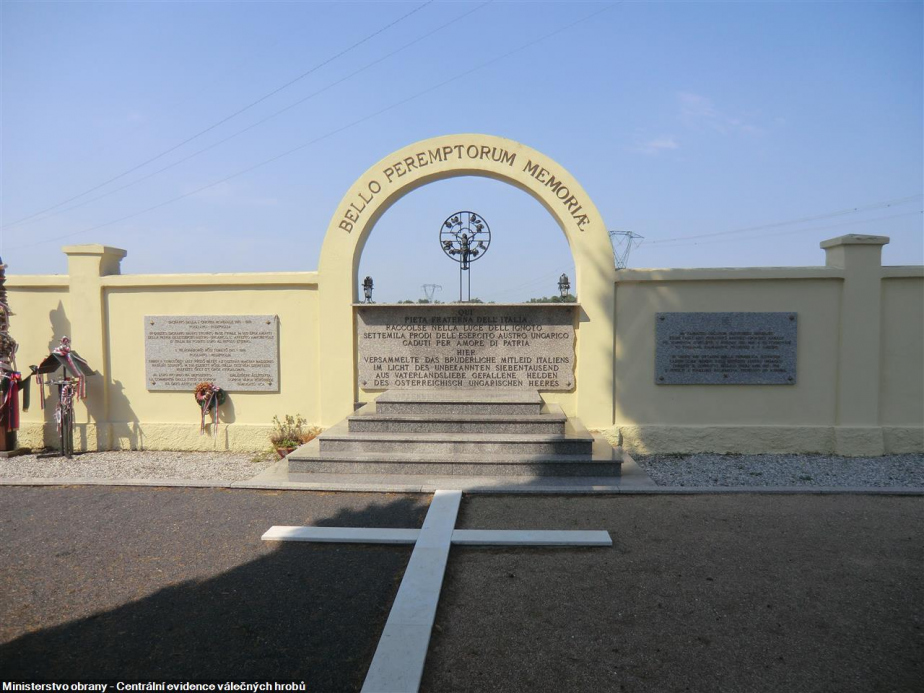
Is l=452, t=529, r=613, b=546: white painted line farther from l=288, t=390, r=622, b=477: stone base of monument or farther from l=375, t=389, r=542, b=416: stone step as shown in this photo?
l=375, t=389, r=542, b=416: stone step

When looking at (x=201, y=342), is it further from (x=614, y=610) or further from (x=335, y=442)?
(x=614, y=610)

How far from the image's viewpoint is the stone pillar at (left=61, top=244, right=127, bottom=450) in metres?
9.17

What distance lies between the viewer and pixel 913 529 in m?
5.43

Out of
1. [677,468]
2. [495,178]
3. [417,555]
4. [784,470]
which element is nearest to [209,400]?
[495,178]

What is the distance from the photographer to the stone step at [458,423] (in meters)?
7.57

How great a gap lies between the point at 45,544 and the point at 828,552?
602cm

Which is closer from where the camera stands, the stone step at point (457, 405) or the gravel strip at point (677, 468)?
the gravel strip at point (677, 468)

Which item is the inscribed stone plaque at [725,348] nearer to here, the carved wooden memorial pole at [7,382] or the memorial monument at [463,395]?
the memorial monument at [463,395]

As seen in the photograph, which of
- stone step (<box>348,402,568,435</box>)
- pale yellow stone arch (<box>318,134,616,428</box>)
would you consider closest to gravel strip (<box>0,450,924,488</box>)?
pale yellow stone arch (<box>318,134,616,428</box>)

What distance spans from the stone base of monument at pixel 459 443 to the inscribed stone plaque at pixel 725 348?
151 cm

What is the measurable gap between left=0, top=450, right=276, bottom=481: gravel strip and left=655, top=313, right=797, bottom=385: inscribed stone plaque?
17.7ft

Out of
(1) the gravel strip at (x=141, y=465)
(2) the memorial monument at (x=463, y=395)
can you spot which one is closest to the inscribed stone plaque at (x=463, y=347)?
(2) the memorial monument at (x=463, y=395)

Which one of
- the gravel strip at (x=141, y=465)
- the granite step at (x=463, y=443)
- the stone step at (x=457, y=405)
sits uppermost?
the stone step at (x=457, y=405)

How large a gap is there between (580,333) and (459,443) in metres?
2.45
